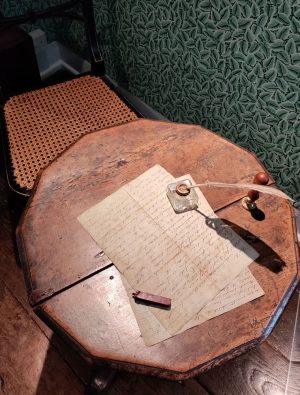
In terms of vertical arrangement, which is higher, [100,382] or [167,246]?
[167,246]

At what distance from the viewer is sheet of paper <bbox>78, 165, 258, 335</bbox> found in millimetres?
953

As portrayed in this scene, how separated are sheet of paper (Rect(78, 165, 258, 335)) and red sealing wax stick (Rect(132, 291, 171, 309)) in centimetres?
2

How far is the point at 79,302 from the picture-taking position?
94cm

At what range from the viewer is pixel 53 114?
5.74 feet

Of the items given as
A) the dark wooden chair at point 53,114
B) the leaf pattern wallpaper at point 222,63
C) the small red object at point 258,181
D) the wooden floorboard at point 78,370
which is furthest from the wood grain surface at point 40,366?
the leaf pattern wallpaper at point 222,63

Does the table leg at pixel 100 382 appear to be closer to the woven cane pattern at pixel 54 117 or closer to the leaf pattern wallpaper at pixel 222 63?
the woven cane pattern at pixel 54 117

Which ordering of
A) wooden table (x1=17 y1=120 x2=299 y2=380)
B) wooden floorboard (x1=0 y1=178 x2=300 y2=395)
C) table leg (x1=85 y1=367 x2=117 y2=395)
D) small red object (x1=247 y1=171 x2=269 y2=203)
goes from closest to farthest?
wooden table (x1=17 y1=120 x2=299 y2=380), small red object (x1=247 y1=171 x2=269 y2=203), table leg (x1=85 y1=367 x2=117 y2=395), wooden floorboard (x1=0 y1=178 x2=300 y2=395)

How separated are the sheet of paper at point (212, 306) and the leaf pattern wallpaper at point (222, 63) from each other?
3.03ft

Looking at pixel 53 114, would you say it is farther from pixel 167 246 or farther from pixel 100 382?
pixel 100 382

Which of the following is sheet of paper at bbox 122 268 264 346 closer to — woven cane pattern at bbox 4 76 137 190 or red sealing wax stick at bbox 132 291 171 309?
red sealing wax stick at bbox 132 291 171 309

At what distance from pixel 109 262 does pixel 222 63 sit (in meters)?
1.19

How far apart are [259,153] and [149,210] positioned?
0.98 meters

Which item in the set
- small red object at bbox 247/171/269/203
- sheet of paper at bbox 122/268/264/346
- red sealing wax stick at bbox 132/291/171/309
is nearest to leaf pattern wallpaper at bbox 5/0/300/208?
small red object at bbox 247/171/269/203

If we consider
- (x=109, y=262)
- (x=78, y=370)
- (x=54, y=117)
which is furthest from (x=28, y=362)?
(x=54, y=117)
